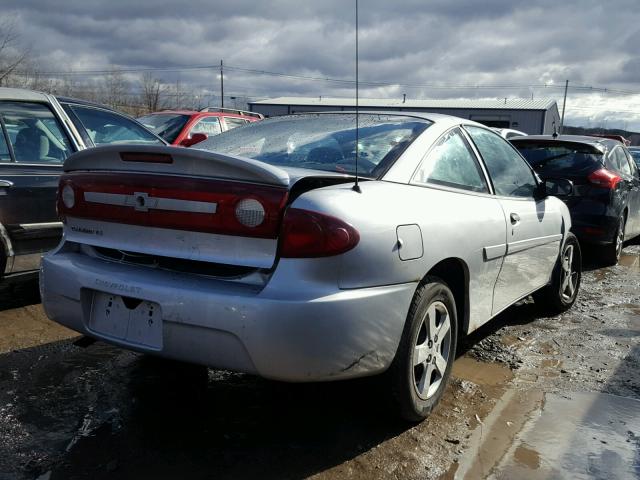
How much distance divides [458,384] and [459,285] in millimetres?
642

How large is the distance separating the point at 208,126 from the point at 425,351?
27.0ft

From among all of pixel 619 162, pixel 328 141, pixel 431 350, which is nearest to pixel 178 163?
pixel 328 141

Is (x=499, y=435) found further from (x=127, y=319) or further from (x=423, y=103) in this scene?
(x=423, y=103)

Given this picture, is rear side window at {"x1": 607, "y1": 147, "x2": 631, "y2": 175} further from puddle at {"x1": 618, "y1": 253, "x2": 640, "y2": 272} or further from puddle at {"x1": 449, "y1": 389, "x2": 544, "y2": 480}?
puddle at {"x1": 449, "y1": 389, "x2": 544, "y2": 480}

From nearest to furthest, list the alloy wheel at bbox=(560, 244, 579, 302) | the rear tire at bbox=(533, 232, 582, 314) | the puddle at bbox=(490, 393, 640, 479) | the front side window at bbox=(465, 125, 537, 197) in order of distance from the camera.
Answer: the puddle at bbox=(490, 393, 640, 479)
the front side window at bbox=(465, 125, 537, 197)
the rear tire at bbox=(533, 232, 582, 314)
the alloy wheel at bbox=(560, 244, 579, 302)

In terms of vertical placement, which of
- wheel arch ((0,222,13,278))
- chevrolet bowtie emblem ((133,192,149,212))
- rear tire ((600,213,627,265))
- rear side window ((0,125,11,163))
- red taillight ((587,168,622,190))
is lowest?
rear tire ((600,213,627,265))

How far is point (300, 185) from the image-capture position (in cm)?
252

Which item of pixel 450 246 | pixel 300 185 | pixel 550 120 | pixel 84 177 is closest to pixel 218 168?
pixel 300 185

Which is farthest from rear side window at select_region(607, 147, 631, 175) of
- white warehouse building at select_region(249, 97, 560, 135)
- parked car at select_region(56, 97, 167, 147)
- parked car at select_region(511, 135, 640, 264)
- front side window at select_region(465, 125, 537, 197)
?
white warehouse building at select_region(249, 97, 560, 135)

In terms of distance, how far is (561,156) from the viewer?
7051mm

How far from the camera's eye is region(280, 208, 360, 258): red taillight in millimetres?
2361

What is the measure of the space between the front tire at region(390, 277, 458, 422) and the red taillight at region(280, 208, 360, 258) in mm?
562

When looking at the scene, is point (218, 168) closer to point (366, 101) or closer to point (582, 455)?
point (582, 455)

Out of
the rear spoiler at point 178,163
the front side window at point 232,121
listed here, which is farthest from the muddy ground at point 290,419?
the front side window at point 232,121
